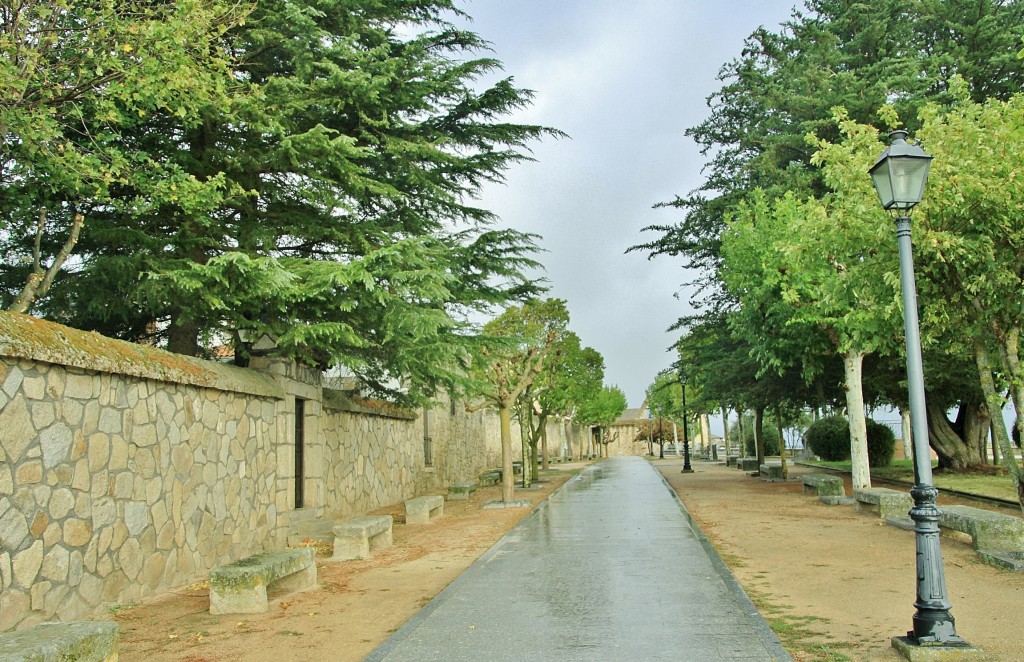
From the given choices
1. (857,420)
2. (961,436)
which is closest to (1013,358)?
(857,420)

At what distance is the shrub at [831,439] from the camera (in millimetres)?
35750

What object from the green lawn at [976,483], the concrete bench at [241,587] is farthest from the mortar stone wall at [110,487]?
the green lawn at [976,483]

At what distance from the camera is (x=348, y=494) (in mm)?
15055

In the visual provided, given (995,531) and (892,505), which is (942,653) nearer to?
(995,531)

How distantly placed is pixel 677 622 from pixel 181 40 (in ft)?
24.5

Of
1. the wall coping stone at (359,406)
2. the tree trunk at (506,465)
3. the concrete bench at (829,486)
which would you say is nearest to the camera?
the wall coping stone at (359,406)

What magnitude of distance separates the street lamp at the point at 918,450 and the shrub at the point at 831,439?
31.8m

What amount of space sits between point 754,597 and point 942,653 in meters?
2.46

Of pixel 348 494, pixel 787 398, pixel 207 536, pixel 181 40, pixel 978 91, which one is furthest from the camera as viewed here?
pixel 787 398

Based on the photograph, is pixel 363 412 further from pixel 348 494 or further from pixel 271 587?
pixel 271 587

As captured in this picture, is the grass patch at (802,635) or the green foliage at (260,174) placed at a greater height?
the green foliage at (260,174)

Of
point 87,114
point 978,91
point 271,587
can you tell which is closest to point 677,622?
point 271,587

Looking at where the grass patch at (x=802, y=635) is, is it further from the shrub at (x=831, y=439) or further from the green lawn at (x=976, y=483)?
the shrub at (x=831, y=439)

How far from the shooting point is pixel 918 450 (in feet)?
19.0
